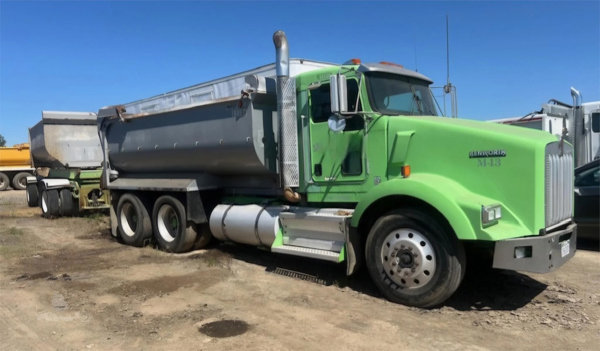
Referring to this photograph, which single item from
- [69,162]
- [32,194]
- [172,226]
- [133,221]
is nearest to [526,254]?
[172,226]

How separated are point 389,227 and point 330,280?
1.43 m

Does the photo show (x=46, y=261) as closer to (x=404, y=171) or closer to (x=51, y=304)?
(x=51, y=304)

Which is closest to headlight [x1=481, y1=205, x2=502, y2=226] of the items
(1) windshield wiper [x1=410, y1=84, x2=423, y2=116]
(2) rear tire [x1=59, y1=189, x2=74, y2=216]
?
(1) windshield wiper [x1=410, y1=84, x2=423, y2=116]

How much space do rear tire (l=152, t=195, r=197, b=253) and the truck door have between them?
3.13 m

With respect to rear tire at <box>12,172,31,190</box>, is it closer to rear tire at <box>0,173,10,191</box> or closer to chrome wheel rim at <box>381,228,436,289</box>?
rear tire at <box>0,173,10,191</box>

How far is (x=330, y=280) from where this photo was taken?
21.5 ft

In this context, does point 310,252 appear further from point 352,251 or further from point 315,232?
point 352,251

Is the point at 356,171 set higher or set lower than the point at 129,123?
lower

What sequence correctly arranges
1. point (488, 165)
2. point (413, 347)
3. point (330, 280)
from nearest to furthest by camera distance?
point (413, 347) → point (488, 165) → point (330, 280)

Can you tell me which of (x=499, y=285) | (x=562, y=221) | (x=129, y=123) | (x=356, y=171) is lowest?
(x=499, y=285)

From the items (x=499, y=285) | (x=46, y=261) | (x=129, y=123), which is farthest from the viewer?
(x=129, y=123)

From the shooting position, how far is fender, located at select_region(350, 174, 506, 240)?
4828 mm

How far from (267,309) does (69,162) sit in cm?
1186

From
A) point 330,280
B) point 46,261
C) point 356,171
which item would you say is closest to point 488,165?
point 356,171
